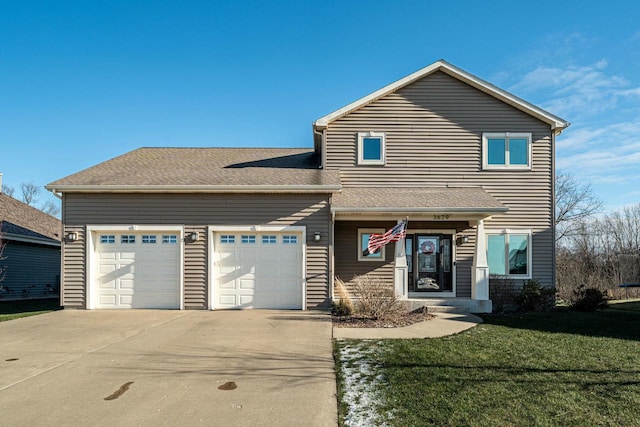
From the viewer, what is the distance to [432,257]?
45.3ft

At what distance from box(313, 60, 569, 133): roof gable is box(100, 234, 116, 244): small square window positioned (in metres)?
6.53

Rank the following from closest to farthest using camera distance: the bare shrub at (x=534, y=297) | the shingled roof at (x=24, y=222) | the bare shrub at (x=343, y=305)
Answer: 1. the bare shrub at (x=343, y=305)
2. the bare shrub at (x=534, y=297)
3. the shingled roof at (x=24, y=222)

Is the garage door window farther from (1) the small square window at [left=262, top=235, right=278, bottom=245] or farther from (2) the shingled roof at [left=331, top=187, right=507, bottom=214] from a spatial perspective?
(2) the shingled roof at [left=331, top=187, right=507, bottom=214]

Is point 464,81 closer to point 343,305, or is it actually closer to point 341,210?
point 341,210

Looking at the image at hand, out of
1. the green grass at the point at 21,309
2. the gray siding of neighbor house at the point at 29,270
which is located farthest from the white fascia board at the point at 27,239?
the green grass at the point at 21,309

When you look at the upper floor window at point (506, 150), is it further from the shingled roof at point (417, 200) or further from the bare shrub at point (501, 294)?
the bare shrub at point (501, 294)

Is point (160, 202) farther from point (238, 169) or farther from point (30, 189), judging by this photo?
point (30, 189)

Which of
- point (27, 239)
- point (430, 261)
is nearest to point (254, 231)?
point (430, 261)

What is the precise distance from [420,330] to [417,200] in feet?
14.3

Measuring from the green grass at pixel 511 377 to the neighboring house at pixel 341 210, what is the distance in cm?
410

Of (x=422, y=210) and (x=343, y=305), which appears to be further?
(x=422, y=210)

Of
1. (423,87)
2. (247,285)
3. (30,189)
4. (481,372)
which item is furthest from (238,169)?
(30,189)

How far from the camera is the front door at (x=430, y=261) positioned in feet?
44.9

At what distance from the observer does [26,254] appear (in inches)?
742
